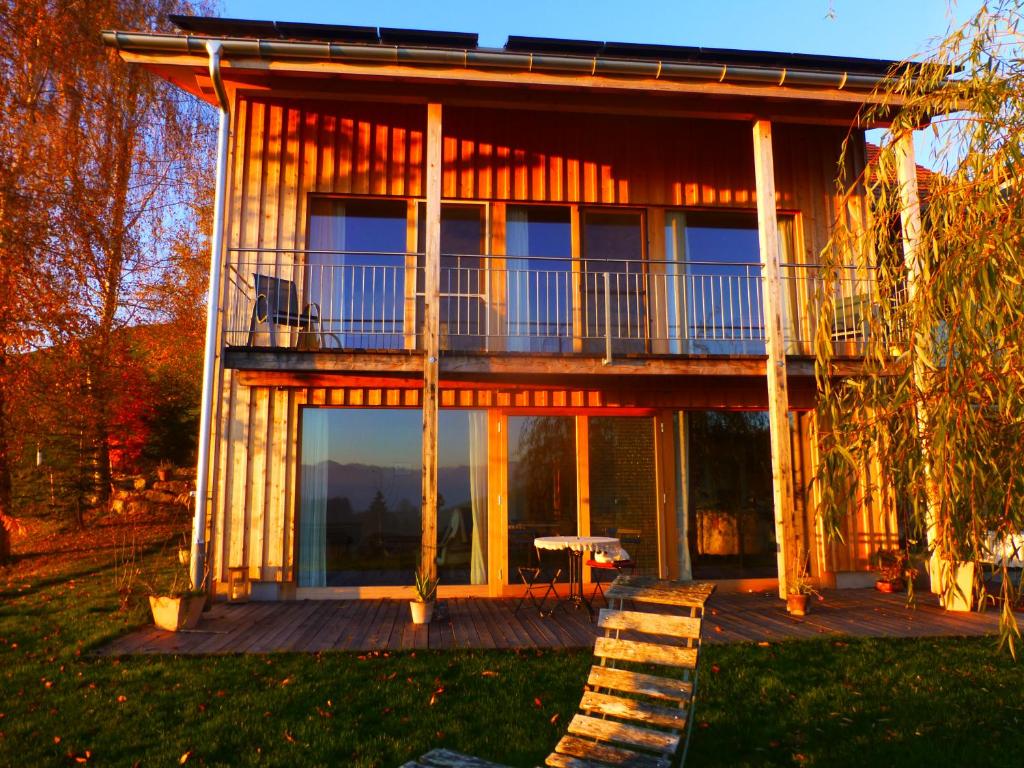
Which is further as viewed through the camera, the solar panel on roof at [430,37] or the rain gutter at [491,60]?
the solar panel on roof at [430,37]

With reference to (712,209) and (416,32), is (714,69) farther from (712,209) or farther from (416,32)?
(416,32)

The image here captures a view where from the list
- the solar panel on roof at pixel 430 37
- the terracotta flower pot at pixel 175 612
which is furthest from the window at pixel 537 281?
the terracotta flower pot at pixel 175 612

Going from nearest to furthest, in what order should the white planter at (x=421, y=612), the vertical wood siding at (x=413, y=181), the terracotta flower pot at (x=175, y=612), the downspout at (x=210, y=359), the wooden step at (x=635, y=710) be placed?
the wooden step at (x=635, y=710) → the terracotta flower pot at (x=175, y=612) → the white planter at (x=421, y=612) → the downspout at (x=210, y=359) → the vertical wood siding at (x=413, y=181)

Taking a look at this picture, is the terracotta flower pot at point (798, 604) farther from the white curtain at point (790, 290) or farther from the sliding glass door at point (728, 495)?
the white curtain at point (790, 290)

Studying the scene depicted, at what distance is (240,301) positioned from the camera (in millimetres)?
7820

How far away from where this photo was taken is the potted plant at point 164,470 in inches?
502

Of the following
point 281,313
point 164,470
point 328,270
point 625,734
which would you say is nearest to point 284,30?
point 328,270

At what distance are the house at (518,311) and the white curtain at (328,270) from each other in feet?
0.09

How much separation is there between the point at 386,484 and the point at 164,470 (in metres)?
7.23

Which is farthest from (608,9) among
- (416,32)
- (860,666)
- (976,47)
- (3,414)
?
(3,414)

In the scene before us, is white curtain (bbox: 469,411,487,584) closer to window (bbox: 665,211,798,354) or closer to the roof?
window (bbox: 665,211,798,354)

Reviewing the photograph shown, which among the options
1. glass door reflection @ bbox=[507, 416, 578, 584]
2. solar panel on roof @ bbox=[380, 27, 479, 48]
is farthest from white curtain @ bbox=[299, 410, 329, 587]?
solar panel on roof @ bbox=[380, 27, 479, 48]

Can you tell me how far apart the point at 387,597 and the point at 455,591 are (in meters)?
0.73

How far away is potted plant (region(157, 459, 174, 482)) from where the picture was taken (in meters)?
12.7
